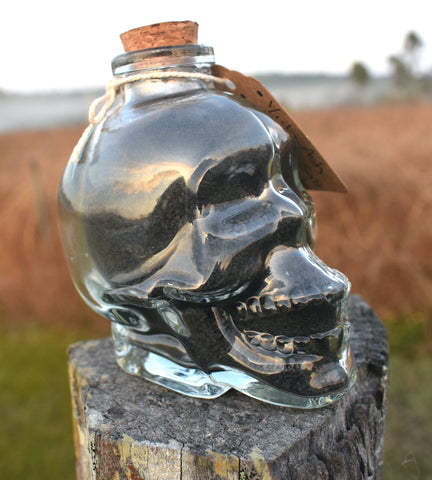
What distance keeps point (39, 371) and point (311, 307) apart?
2284 mm

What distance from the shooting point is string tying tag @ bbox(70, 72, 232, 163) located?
985 millimetres

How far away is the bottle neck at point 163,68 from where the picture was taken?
3.26 feet

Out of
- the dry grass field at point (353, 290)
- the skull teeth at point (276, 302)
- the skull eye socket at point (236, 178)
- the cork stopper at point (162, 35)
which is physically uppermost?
the cork stopper at point (162, 35)

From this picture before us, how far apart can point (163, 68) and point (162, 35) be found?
0.07m

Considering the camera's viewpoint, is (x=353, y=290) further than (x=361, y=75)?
No

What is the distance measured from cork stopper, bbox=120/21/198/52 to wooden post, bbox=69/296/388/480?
2.27 feet

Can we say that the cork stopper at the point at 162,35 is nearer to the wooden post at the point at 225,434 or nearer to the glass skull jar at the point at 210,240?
the glass skull jar at the point at 210,240

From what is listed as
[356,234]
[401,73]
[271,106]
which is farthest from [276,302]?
[401,73]

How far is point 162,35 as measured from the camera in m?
1.00

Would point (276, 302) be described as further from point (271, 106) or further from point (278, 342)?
point (271, 106)

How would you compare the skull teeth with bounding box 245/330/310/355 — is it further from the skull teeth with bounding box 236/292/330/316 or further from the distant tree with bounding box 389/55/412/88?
the distant tree with bounding box 389/55/412/88

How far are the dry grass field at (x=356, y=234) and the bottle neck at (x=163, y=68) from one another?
2233 mm

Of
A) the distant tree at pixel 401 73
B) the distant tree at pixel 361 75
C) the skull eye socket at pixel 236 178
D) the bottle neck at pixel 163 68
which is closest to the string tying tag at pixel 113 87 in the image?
the bottle neck at pixel 163 68

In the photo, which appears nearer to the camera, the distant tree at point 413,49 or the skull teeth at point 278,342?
the skull teeth at point 278,342
